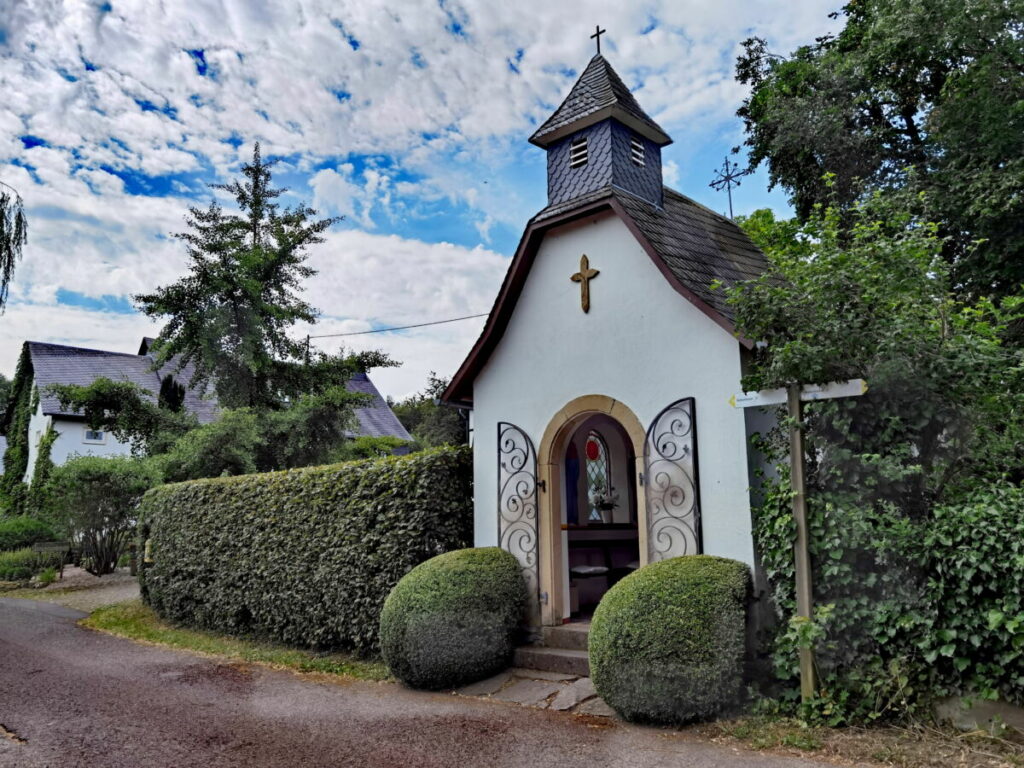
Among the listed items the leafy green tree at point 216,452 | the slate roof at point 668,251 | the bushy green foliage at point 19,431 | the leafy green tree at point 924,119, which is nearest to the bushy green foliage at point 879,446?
the slate roof at point 668,251

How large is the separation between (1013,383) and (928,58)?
8.32 meters

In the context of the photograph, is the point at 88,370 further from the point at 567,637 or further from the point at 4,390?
the point at 4,390

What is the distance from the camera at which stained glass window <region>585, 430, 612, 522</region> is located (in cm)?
1033

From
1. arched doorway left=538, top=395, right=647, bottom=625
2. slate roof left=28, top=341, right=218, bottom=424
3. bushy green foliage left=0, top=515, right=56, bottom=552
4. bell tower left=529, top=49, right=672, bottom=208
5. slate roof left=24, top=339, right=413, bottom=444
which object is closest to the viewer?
arched doorway left=538, top=395, right=647, bottom=625

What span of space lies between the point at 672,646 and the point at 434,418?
100ft

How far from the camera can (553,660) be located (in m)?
7.00

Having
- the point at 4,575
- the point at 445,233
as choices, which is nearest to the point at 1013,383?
the point at 445,233

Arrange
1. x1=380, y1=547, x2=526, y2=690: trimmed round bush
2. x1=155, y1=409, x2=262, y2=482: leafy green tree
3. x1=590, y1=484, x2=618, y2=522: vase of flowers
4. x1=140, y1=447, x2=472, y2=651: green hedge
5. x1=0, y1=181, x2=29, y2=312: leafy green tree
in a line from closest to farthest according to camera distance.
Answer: x1=380, y1=547, x2=526, y2=690: trimmed round bush, x1=140, y1=447, x2=472, y2=651: green hedge, x1=0, y1=181, x2=29, y2=312: leafy green tree, x1=590, y1=484, x2=618, y2=522: vase of flowers, x1=155, y1=409, x2=262, y2=482: leafy green tree

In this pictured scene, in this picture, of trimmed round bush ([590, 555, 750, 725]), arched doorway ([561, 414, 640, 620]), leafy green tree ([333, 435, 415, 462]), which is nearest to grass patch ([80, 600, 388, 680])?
arched doorway ([561, 414, 640, 620])

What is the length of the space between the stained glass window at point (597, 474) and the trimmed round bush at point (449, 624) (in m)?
3.17

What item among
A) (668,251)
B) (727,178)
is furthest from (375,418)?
(668,251)

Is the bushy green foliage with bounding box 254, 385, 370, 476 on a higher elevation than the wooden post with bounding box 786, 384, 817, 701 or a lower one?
higher

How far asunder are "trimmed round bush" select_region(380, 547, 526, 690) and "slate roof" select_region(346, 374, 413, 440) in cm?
2532

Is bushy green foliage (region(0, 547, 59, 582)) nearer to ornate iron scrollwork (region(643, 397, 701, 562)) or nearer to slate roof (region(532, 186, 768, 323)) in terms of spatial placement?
slate roof (region(532, 186, 768, 323))
